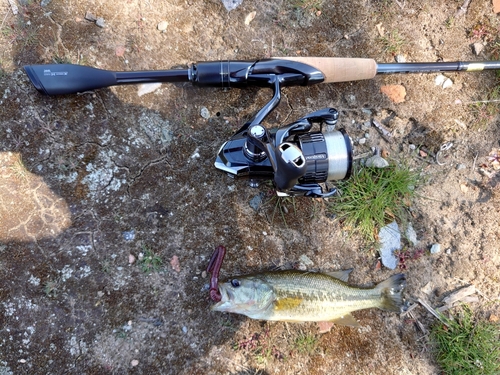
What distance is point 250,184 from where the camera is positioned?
11.1ft

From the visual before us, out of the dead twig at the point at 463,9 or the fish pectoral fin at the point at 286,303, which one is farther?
the dead twig at the point at 463,9

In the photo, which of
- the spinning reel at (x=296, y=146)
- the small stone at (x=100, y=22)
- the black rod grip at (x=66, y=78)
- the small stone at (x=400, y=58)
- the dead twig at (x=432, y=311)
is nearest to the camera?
the spinning reel at (x=296, y=146)

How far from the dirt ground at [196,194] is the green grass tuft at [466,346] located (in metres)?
0.12

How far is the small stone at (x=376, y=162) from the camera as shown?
11.7 ft

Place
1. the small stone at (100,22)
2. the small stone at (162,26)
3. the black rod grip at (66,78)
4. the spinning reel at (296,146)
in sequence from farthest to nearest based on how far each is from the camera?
the small stone at (162,26)
the small stone at (100,22)
the black rod grip at (66,78)
the spinning reel at (296,146)

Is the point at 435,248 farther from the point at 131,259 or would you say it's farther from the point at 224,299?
the point at 131,259

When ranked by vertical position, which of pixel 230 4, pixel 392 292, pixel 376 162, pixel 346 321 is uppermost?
pixel 230 4

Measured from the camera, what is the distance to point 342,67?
10.5 ft

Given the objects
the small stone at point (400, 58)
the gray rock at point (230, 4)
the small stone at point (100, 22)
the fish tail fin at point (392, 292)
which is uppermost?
the gray rock at point (230, 4)

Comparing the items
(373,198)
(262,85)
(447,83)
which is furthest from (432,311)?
(262,85)

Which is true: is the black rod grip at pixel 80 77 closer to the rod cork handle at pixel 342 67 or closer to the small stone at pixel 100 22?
the small stone at pixel 100 22

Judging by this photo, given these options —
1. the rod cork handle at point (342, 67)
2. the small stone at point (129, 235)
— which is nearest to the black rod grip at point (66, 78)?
the small stone at point (129, 235)

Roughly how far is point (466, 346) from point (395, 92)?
97.8 inches

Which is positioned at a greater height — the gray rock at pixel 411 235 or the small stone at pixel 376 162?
the small stone at pixel 376 162
